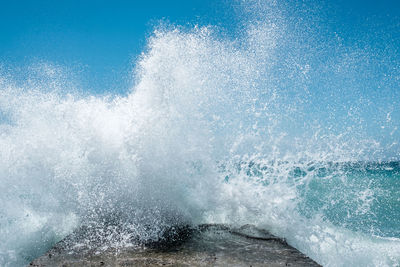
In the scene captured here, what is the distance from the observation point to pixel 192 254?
2637mm

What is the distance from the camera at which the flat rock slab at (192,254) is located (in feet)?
7.97

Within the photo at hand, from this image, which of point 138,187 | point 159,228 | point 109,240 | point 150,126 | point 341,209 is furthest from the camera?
point 341,209

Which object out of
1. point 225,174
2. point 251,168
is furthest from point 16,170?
point 251,168

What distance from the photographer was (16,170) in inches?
184

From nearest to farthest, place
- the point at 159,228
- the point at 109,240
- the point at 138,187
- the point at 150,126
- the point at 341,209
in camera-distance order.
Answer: the point at 109,240 → the point at 159,228 → the point at 138,187 → the point at 150,126 → the point at 341,209

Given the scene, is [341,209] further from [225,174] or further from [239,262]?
[239,262]

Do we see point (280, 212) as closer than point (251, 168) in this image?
Yes

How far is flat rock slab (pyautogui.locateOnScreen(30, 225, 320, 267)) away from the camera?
243cm

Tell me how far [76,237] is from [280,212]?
112 inches

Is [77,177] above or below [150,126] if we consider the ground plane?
below

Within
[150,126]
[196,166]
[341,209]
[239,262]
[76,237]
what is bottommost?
[341,209]

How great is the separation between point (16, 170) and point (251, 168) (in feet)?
13.3

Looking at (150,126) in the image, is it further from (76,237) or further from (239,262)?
(239,262)

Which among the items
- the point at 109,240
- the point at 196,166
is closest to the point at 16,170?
the point at 109,240
